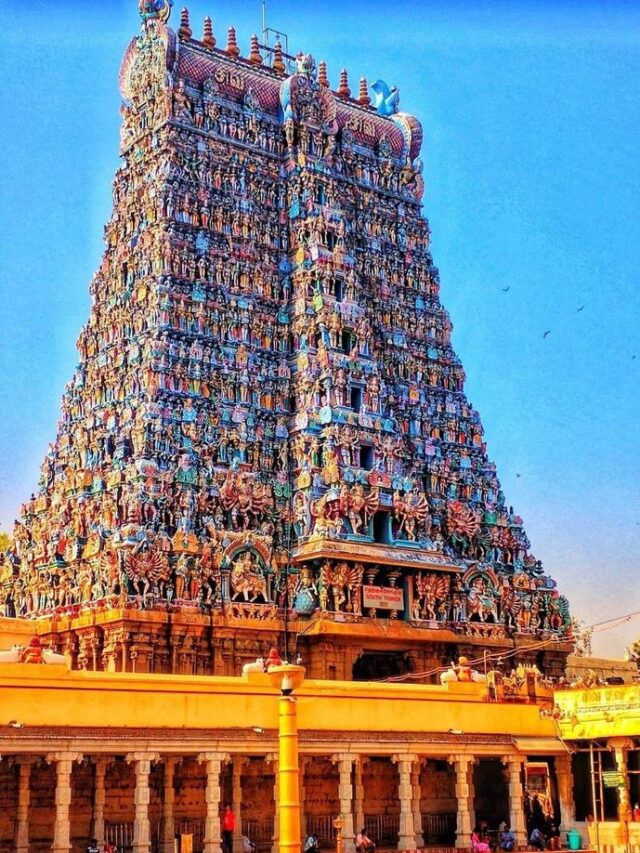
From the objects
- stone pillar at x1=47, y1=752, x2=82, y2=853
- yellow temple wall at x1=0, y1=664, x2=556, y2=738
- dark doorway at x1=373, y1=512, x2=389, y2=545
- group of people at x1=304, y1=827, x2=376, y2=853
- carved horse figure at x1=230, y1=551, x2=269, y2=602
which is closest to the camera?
stone pillar at x1=47, y1=752, x2=82, y2=853

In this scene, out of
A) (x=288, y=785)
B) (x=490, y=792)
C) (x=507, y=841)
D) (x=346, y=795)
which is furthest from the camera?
(x=490, y=792)

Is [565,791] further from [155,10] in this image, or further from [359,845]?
[155,10]

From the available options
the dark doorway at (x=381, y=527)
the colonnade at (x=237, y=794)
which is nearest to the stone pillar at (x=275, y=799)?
the colonnade at (x=237, y=794)

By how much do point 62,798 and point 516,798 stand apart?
15196 millimetres

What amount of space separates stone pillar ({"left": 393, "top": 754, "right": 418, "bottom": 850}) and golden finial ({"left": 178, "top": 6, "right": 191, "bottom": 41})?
35.5 meters

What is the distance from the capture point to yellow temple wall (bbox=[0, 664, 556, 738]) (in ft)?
114

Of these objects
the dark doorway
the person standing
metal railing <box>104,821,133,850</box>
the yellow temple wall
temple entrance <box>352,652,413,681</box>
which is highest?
the dark doorway

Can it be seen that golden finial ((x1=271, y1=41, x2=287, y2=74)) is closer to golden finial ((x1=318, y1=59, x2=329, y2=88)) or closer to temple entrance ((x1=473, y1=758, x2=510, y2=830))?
golden finial ((x1=318, y1=59, x2=329, y2=88))

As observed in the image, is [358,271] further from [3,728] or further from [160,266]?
[3,728]

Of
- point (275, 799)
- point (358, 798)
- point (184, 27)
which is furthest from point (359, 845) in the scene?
point (184, 27)

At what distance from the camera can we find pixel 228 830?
38.0m

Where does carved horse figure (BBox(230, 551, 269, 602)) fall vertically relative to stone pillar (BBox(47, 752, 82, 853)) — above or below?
above

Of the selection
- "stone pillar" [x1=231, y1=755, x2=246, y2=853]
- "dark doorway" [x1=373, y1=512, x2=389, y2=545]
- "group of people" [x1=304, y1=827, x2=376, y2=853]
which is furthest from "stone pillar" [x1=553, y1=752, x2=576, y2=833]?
"dark doorway" [x1=373, y1=512, x2=389, y2=545]

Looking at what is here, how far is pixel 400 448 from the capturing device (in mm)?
56031
